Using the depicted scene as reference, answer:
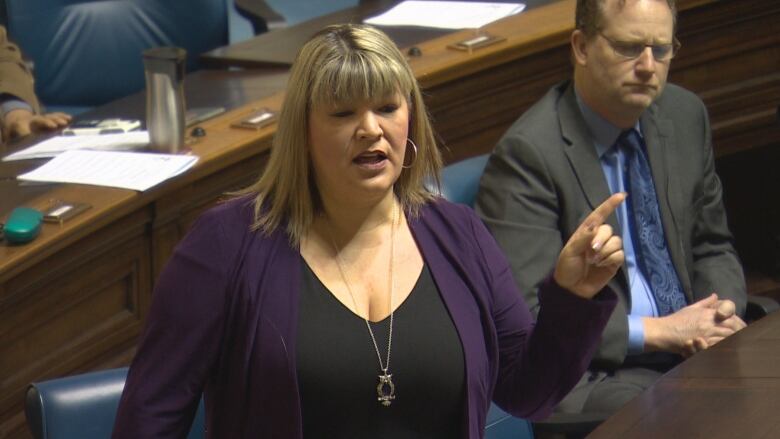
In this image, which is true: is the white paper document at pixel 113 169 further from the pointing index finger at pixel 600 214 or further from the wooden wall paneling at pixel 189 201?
the pointing index finger at pixel 600 214

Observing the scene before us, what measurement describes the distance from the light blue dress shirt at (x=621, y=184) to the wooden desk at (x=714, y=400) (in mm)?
525

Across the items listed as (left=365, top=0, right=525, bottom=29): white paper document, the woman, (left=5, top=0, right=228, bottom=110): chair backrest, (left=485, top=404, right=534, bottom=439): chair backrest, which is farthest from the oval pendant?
(left=5, top=0, right=228, bottom=110): chair backrest

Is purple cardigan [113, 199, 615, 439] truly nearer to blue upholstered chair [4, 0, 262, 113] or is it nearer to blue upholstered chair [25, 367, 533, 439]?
blue upholstered chair [25, 367, 533, 439]

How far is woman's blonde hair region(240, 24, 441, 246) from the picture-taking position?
6.48 ft

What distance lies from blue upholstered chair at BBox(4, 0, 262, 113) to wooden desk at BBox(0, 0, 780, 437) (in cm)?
55

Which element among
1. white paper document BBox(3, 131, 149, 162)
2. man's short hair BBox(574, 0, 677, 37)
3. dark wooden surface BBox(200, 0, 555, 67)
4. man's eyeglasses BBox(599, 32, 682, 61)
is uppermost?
man's short hair BBox(574, 0, 677, 37)

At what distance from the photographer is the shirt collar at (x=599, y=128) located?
296cm

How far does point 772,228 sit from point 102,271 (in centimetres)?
234

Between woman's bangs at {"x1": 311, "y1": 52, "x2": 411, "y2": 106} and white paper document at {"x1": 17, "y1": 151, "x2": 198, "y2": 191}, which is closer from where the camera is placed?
woman's bangs at {"x1": 311, "y1": 52, "x2": 411, "y2": 106}

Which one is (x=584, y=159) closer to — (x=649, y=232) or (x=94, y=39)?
(x=649, y=232)

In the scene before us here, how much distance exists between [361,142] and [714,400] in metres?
0.66

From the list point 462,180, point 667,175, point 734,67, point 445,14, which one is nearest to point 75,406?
point 462,180

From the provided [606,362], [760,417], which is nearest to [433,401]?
[760,417]

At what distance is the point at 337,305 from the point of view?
6.65 feet
